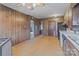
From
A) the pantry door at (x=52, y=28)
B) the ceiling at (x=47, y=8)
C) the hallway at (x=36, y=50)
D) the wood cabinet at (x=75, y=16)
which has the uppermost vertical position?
the ceiling at (x=47, y=8)

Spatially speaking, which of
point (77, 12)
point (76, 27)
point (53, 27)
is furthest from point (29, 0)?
point (53, 27)

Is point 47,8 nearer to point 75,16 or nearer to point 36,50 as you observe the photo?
point 36,50

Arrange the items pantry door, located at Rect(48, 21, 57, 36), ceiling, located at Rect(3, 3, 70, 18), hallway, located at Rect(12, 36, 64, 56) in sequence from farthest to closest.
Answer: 1. pantry door, located at Rect(48, 21, 57, 36)
2. ceiling, located at Rect(3, 3, 70, 18)
3. hallway, located at Rect(12, 36, 64, 56)

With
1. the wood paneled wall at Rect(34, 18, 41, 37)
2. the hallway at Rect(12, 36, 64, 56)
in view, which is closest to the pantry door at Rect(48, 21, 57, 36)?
the wood paneled wall at Rect(34, 18, 41, 37)

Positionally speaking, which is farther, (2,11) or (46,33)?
(46,33)

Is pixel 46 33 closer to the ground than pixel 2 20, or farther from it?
closer to the ground

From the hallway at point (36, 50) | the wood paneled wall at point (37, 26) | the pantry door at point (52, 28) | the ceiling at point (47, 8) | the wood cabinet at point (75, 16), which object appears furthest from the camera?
the wood paneled wall at point (37, 26)

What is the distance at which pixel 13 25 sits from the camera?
5273 mm

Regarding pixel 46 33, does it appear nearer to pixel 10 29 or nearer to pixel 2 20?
pixel 10 29

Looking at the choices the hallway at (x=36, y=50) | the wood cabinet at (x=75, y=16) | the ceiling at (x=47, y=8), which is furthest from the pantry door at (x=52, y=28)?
the wood cabinet at (x=75, y=16)

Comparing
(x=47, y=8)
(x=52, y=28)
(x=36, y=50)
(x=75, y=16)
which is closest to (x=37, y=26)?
(x=52, y=28)

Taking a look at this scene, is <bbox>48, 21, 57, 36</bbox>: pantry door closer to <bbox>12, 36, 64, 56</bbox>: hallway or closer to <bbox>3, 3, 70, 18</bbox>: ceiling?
<bbox>3, 3, 70, 18</bbox>: ceiling

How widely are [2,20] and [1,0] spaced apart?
3.16m

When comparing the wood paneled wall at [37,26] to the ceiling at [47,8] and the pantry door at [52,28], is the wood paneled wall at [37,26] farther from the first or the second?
the ceiling at [47,8]
